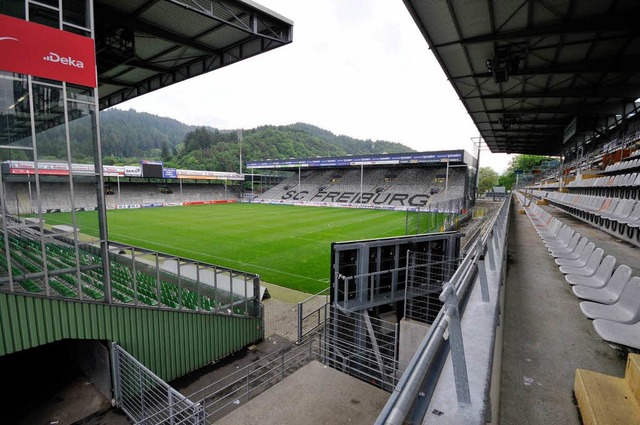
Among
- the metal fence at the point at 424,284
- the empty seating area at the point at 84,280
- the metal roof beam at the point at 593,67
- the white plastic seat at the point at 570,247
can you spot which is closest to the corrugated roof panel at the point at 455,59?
the metal roof beam at the point at 593,67

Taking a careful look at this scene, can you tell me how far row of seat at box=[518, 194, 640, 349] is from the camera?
2.38 m

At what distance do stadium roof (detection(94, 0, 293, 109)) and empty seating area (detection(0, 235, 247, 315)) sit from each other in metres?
5.76

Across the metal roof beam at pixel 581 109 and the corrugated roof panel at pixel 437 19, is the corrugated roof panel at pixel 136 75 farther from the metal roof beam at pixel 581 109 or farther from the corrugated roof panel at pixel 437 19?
the metal roof beam at pixel 581 109

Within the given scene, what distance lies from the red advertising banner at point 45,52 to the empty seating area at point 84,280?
277 cm

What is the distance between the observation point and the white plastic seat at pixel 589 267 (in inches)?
162

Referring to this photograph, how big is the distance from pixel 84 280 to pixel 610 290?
26.1 feet

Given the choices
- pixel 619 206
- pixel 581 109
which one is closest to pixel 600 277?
pixel 619 206

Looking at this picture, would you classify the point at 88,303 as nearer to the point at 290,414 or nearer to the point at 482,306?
the point at 290,414

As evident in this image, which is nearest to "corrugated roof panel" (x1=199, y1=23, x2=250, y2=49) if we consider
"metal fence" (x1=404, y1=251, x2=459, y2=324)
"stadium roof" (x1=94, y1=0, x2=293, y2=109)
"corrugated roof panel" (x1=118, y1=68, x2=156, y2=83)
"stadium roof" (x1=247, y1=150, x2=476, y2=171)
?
"stadium roof" (x1=94, y1=0, x2=293, y2=109)

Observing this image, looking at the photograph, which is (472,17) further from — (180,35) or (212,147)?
(212,147)

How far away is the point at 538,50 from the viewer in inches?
402

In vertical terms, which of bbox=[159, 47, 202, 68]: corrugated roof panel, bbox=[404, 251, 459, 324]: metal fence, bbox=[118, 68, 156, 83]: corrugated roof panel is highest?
bbox=[159, 47, 202, 68]: corrugated roof panel

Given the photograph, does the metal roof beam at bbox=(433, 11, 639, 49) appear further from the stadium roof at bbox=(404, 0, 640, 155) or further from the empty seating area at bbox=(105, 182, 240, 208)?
the empty seating area at bbox=(105, 182, 240, 208)

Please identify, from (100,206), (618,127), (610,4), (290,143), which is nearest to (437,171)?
(618,127)
